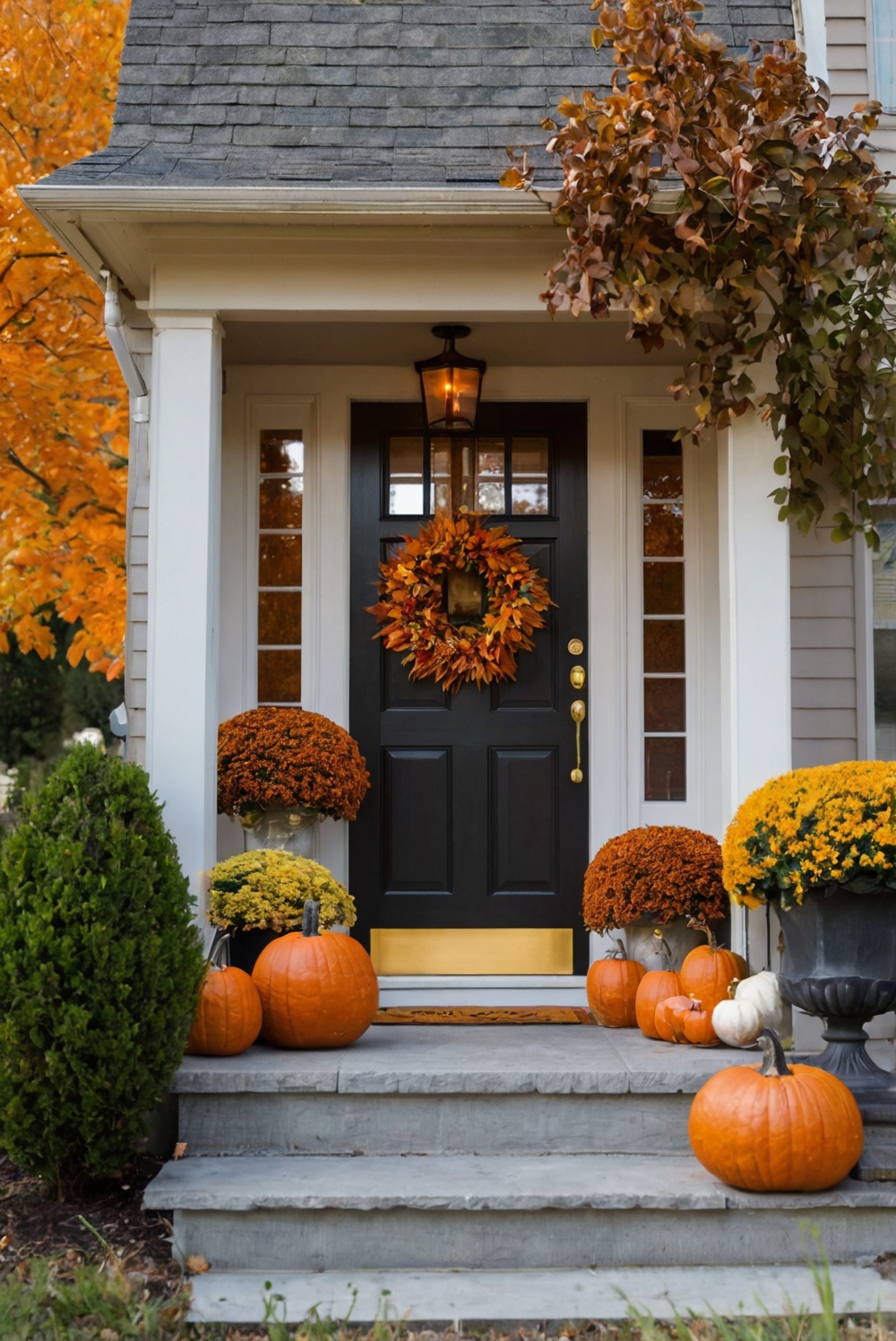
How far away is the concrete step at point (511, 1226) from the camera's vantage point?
3.01 m

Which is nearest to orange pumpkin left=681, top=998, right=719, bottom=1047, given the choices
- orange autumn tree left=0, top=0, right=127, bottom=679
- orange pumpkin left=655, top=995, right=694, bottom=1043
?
orange pumpkin left=655, top=995, right=694, bottom=1043

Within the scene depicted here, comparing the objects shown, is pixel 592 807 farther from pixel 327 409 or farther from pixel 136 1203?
pixel 136 1203

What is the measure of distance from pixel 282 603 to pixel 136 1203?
2.39m

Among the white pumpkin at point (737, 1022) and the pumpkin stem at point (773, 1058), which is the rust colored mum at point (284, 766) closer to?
the white pumpkin at point (737, 1022)

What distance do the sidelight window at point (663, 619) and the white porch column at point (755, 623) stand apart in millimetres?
833

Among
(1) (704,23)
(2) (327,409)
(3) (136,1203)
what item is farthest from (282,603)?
(1) (704,23)

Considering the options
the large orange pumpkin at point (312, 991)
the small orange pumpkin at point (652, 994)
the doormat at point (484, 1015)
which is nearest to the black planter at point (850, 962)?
the small orange pumpkin at point (652, 994)

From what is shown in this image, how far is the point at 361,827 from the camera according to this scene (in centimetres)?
477

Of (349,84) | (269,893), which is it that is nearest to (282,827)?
(269,893)

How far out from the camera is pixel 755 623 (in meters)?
3.97

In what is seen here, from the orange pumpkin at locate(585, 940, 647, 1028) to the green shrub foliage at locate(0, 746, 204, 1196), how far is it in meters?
1.46

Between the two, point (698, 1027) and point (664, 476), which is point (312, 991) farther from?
point (664, 476)

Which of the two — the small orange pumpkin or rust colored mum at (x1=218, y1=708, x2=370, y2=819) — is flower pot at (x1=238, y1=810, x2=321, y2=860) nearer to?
rust colored mum at (x1=218, y1=708, x2=370, y2=819)

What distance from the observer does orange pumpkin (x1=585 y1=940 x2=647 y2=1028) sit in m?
4.07
